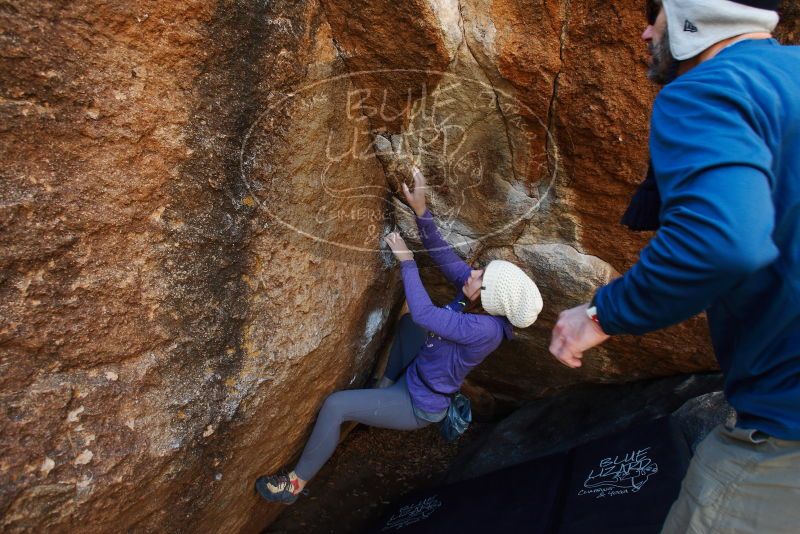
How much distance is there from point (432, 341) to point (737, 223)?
63.6 inches

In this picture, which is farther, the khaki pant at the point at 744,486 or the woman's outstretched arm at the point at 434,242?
the woman's outstretched arm at the point at 434,242

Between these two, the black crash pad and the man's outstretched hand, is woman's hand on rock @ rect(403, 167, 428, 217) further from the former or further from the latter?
the black crash pad

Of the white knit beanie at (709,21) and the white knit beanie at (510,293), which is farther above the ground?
the white knit beanie at (709,21)

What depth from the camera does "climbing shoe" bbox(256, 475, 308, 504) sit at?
2.55 metres

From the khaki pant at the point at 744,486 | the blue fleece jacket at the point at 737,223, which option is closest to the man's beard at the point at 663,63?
the blue fleece jacket at the point at 737,223

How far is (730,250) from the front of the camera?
997mm

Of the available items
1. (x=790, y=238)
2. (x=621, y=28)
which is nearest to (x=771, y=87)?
(x=790, y=238)

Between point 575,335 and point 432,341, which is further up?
point 575,335

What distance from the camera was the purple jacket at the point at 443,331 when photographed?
2.26 metres

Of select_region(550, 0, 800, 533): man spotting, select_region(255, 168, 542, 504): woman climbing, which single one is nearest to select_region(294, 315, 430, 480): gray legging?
select_region(255, 168, 542, 504): woman climbing

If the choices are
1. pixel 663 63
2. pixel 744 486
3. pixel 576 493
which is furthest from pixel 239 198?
pixel 576 493

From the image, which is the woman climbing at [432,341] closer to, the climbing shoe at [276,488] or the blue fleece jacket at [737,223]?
the climbing shoe at [276,488]

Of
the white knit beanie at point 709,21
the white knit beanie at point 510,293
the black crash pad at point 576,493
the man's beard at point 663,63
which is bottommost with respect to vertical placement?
the black crash pad at point 576,493

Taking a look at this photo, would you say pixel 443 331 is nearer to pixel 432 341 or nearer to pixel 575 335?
pixel 432 341
